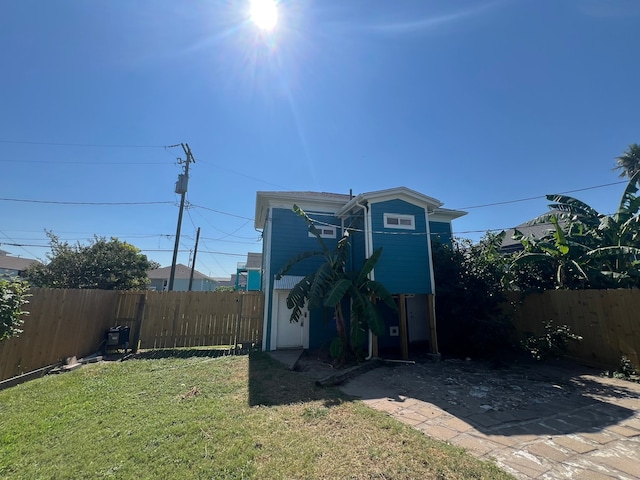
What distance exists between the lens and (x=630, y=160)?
23141 millimetres

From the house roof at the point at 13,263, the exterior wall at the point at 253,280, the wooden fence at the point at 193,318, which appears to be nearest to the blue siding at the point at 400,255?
the wooden fence at the point at 193,318

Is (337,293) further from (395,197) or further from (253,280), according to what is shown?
(253,280)

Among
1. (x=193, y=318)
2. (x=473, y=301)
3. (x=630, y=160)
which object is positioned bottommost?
(x=193, y=318)

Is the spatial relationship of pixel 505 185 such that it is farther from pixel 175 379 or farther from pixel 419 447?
pixel 175 379

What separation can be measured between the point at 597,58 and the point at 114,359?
16.5m

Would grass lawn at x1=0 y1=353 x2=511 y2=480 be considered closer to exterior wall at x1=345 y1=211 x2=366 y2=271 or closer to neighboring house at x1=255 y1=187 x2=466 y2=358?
neighboring house at x1=255 y1=187 x2=466 y2=358

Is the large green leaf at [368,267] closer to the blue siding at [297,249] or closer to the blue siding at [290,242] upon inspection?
the blue siding at [297,249]

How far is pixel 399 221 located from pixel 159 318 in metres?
9.37

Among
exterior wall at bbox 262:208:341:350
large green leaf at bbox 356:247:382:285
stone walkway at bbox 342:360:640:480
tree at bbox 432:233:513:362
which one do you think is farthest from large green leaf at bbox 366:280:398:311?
exterior wall at bbox 262:208:341:350

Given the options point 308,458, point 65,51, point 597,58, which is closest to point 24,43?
point 65,51

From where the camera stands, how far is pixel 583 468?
2932 mm

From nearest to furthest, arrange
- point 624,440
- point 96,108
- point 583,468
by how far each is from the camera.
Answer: point 583,468
point 624,440
point 96,108

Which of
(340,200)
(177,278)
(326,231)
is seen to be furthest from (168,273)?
(340,200)

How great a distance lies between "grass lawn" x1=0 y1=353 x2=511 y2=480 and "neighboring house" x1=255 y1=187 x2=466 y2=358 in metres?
4.27
